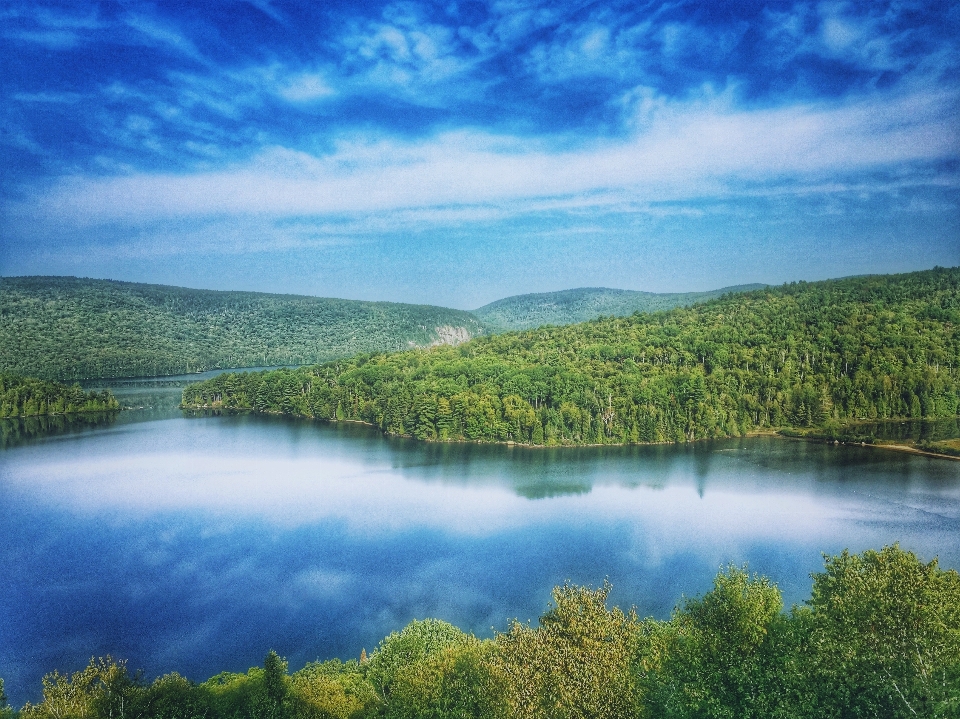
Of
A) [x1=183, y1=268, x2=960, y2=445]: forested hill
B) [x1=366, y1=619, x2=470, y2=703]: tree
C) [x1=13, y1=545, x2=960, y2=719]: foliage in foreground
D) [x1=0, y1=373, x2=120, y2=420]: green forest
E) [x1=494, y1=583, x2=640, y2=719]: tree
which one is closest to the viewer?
[x1=13, y1=545, x2=960, y2=719]: foliage in foreground

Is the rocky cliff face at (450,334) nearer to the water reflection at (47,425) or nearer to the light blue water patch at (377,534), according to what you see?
the water reflection at (47,425)

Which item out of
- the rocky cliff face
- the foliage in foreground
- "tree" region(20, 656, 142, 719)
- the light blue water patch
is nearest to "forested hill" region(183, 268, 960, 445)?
the light blue water patch

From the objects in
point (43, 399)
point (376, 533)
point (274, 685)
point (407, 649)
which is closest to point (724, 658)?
point (407, 649)

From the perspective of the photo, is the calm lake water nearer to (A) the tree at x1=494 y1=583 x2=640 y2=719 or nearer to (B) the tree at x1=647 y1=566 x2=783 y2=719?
(B) the tree at x1=647 y1=566 x2=783 y2=719

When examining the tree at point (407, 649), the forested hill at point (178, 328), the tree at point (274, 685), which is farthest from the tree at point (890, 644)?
the forested hill at point (178, 328)

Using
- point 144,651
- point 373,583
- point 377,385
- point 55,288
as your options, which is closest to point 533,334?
point 377,385

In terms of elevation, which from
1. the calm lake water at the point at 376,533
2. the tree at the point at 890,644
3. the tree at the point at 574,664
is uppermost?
the tree at the point at 890,644
